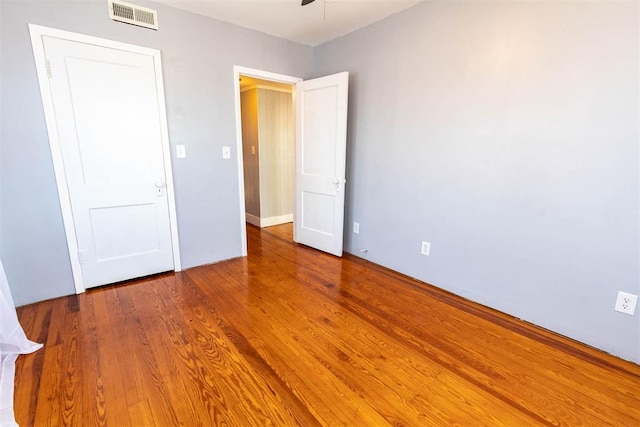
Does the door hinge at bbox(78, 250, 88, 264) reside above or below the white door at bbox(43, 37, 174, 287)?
below

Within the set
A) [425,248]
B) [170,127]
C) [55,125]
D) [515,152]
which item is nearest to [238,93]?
[170,127]

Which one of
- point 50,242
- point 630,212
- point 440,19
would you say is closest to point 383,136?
A: point 440,19

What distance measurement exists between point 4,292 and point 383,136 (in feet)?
9.74

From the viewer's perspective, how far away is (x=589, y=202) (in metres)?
1.79

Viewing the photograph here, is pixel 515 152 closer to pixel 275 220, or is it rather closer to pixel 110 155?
pixel 110 155

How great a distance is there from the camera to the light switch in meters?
2.74

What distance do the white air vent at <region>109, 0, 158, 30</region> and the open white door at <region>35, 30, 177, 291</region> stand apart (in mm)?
231

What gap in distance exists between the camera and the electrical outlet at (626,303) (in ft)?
5.59

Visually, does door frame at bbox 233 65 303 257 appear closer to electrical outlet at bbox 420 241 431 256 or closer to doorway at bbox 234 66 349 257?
doorway at bbox 234 66 349 257

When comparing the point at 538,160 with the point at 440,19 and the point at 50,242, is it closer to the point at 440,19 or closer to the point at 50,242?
the point at 440,19

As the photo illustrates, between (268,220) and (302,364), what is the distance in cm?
318

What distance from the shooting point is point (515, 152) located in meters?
2.05

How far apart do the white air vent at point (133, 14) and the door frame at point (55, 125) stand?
0.18m

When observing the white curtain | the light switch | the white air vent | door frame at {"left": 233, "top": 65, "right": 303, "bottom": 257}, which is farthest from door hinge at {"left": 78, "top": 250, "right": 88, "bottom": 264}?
the white air vent
